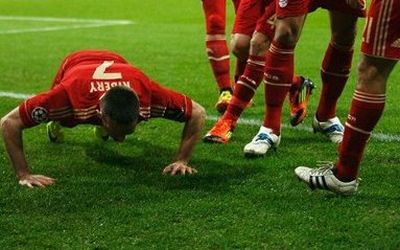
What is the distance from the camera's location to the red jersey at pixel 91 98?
4.15 m

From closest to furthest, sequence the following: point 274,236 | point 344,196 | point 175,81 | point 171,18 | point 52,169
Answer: point 274,236
point 344,196
point 52,169
point 175,81
point 171,18

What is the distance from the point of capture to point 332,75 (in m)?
5.29

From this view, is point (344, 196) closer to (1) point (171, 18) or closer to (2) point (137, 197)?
(2) point (137, 197)

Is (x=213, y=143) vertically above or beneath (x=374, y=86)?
beneath

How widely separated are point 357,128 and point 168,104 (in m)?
1.07

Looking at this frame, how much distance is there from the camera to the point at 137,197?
4.05m

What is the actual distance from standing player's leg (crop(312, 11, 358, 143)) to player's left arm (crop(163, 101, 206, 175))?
42.2 inches

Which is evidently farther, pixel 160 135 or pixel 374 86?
pixel 160 135

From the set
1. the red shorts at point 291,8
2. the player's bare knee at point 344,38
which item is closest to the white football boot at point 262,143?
the player's bare knee at point 344,38

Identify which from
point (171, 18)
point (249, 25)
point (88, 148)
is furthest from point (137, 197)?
point (171, 18)

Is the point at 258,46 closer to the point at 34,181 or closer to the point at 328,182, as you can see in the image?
the point at 328,182

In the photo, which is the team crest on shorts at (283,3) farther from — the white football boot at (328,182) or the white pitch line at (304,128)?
the white pitch line at (304,128)

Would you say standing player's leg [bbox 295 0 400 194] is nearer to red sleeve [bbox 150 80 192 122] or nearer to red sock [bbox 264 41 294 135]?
red sleeve [bbox 150 80 192 122]

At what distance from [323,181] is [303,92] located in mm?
1805
